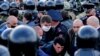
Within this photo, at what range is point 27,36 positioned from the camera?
3033 mm

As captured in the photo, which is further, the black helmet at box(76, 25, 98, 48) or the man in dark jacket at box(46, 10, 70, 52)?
the man in dark jacket at box(46, 10, 70, 52)

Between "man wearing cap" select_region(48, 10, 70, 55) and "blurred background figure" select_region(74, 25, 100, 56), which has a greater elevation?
"blurred background figure" select_region(74, 25, 100, 56)

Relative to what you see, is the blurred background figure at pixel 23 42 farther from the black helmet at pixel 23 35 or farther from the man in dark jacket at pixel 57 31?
the man in dark jacket at pixel 57 31

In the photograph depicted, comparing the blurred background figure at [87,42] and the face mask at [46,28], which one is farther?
the face mask at [46,28]

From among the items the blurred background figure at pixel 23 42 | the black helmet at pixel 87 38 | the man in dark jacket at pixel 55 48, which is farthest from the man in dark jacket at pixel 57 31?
the blurred background figure at pixel 23 42

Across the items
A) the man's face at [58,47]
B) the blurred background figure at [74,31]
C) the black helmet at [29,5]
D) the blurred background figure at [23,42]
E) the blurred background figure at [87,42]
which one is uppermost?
the blurred background figure at [23,42]

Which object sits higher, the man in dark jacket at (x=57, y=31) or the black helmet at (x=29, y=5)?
the man in dark jacket at (x=57, y=31)

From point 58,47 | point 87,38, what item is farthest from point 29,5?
point 87,38

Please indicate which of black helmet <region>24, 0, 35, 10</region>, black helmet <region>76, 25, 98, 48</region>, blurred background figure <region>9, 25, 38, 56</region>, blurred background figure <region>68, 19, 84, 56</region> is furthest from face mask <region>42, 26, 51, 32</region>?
black helmet <region>24, 0, 35, 10</region>

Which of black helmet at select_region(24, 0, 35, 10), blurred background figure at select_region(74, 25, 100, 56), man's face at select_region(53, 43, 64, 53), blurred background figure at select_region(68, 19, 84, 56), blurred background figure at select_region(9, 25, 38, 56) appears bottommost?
black helmet at select_region(24, 0, 35, 10)

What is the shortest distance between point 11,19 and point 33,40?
4.37 meters

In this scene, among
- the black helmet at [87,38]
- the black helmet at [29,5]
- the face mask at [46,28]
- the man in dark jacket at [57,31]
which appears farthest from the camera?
the black helmet at [29,5]

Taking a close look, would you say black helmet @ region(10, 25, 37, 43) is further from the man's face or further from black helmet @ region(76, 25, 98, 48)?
the man's face

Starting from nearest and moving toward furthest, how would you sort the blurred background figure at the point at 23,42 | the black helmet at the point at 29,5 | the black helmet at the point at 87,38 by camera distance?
1. the blurred background figure at the point at 23,42
2. the black helmet at the point at 87,38
3. the black helmet at the point at 29,5
